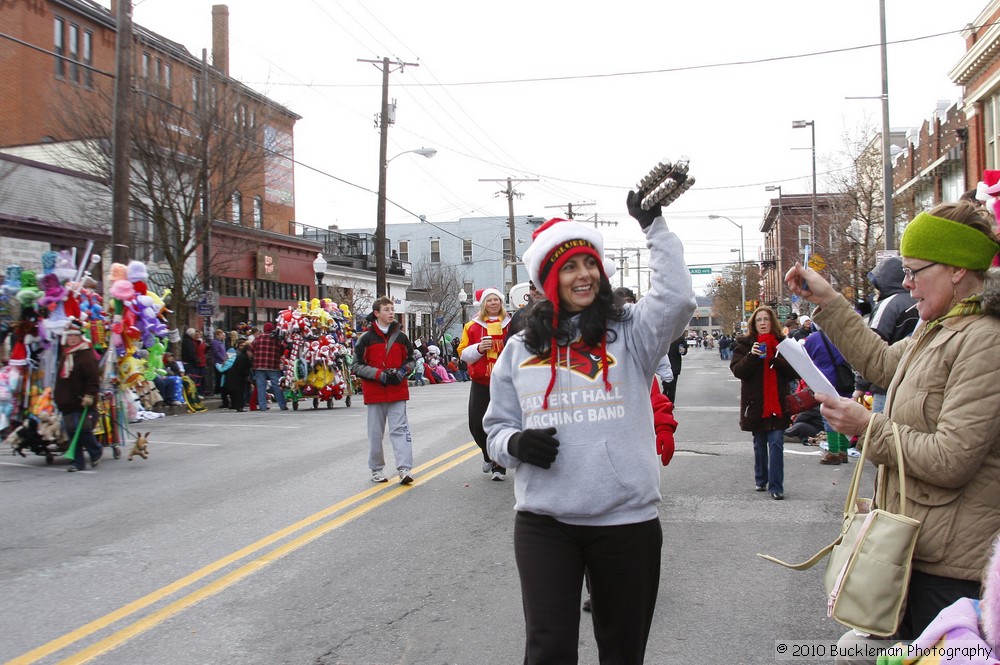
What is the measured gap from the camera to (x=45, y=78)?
2928 centimetres

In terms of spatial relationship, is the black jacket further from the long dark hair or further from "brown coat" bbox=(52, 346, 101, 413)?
"brown coat" bbox=(52, 346, 101, 413)

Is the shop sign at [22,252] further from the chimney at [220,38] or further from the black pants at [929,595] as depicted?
the black pants at [929,595]

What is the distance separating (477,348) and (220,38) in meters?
24.4

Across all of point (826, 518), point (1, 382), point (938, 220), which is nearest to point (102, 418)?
point (1, 382)

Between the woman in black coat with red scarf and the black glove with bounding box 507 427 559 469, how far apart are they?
5698mm

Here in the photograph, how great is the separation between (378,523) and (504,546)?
1367 mm

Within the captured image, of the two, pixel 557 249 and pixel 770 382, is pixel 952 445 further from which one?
pixel 770 382

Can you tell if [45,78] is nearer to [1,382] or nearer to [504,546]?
[1,382]

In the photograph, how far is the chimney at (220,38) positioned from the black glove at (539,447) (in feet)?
73.4

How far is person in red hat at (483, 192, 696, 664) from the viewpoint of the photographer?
9.83 ft

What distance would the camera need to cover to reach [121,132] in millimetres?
16609

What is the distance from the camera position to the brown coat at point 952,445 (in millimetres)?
2633

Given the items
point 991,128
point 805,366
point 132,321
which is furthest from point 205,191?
point 991,128

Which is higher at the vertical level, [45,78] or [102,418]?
[45,78]
